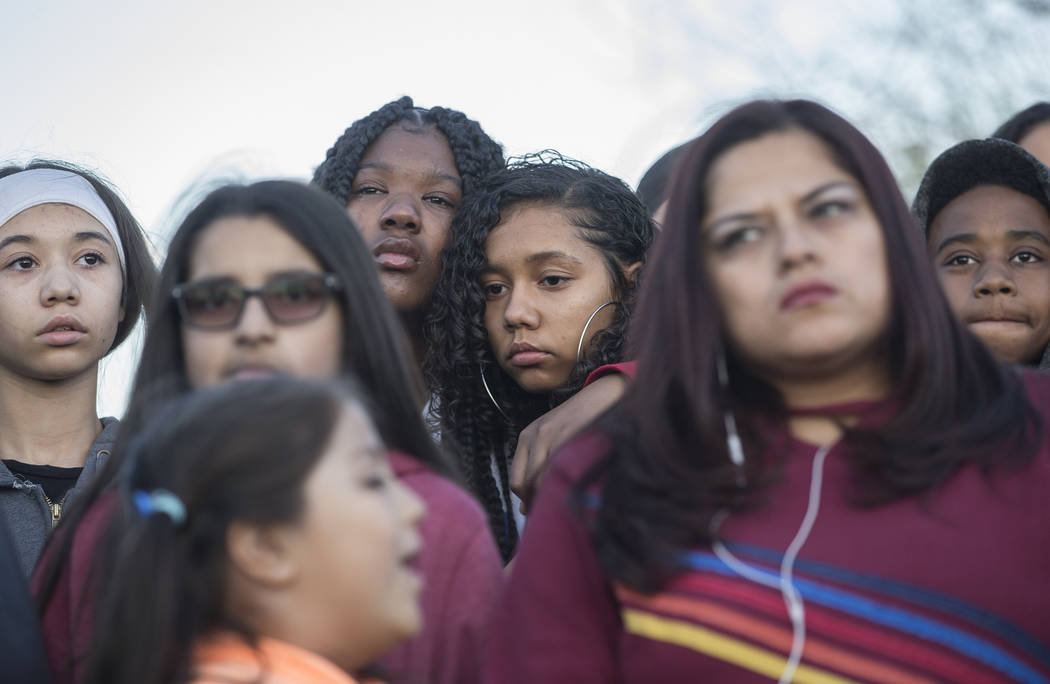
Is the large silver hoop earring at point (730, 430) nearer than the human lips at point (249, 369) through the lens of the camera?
Yes

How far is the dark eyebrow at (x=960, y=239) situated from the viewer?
359 centimetres

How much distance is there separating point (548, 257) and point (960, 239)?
1278 mm

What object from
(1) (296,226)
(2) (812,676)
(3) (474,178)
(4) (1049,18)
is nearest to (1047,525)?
(2) (812,676)

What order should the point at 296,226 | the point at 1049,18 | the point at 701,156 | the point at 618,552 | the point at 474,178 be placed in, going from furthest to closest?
the point at 1049,18 → the point at 474,178 → the point at 296,226 → the point at 701,156 → the point at 618,552

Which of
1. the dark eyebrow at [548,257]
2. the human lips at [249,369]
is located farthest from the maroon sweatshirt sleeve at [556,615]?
the dark eyebrow at [548,257]

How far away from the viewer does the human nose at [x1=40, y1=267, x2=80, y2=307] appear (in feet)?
12.4

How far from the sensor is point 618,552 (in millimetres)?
2064

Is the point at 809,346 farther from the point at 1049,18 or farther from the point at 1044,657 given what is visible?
the point at 1049,18

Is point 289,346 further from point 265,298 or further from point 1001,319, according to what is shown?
point 1001,319

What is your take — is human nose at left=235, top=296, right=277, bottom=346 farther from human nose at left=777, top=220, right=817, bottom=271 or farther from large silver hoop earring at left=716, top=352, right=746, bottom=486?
human nose at left=777, top=220, right=817, bottom=271

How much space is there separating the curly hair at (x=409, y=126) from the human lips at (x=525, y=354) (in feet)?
2.93

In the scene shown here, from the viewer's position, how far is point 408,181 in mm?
4449

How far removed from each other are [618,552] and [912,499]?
20.2 inches

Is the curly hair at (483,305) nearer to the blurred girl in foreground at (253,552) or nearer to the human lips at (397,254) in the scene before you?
the human lips at (397,254)
